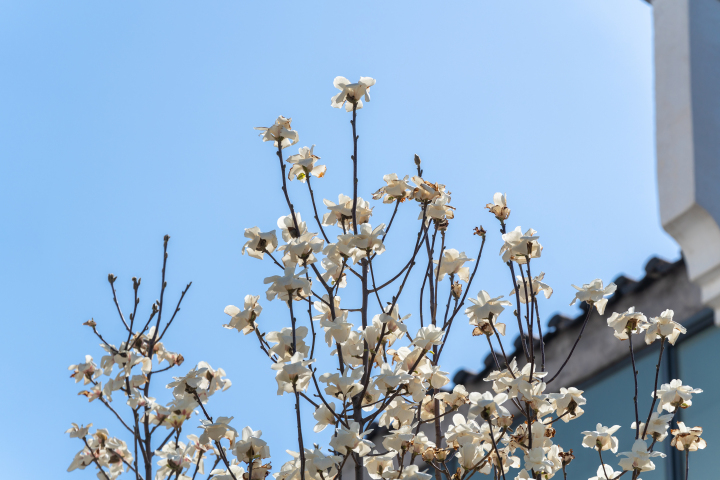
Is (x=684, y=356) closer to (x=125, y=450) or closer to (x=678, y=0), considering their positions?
(x=678, y=0)

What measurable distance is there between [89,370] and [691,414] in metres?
3.16

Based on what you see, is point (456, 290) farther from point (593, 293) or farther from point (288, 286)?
point (288, 286)

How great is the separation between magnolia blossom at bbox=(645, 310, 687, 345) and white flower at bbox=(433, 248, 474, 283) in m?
0.57

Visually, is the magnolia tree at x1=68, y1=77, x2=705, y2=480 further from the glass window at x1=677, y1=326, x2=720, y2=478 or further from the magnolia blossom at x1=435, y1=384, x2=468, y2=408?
the glass window at x1=677, y1=326, x2=720, y2=478

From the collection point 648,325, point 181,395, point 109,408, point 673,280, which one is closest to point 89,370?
point 109,408

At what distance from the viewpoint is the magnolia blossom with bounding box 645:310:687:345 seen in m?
2.21

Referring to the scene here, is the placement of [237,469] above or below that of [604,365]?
below

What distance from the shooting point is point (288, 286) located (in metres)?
1.84

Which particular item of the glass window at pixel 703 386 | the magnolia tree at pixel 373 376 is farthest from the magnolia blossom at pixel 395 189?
the glass window at pixel 703 386

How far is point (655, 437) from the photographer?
2.22 meters

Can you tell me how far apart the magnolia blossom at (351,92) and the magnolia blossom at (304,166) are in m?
0.16

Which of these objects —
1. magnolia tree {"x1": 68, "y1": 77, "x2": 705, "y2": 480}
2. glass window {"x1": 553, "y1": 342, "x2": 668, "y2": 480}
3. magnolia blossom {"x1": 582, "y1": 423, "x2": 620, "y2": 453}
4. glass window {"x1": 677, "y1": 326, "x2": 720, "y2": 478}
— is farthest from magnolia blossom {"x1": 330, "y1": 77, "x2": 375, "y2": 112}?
glass window {"x1": 553, "y1": 342, "x2": 668, "y2": 480}

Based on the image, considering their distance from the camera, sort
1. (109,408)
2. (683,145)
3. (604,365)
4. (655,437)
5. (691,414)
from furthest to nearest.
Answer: (604,365) < (683,145) < (691,414) < (109,408) < (655,437)

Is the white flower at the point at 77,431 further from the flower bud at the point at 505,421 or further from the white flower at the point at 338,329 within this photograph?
the flower bud at the point at 505,421
